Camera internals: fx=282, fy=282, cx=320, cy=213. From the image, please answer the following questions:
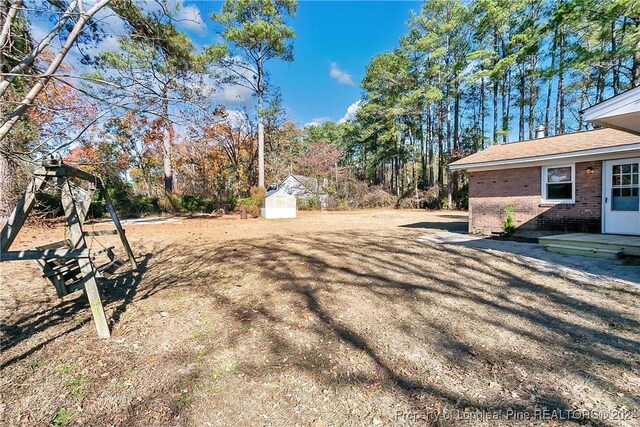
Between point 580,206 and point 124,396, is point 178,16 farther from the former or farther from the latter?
point 580,206

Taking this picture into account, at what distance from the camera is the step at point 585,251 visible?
6.16 metres

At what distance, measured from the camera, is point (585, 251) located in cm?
651

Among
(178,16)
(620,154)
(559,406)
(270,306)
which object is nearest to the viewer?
(559,406)

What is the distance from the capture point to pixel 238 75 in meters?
21.2

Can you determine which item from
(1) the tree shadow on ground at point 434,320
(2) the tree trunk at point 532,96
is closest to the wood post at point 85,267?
(1) the tree shadow on ground at point 434,320

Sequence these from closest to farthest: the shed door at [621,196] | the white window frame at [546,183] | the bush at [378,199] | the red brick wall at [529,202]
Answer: the shed door at [621,196]
the red brick wall at [529,202]
the white window frame at [546,183]
the bush at [378,199]

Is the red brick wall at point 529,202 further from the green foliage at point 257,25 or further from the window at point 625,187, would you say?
the green foliage at point 257,25

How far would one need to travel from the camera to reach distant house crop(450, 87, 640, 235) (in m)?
7.43

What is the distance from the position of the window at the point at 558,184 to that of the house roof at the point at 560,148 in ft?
1.74

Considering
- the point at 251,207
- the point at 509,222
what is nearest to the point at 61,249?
the point at 509,222

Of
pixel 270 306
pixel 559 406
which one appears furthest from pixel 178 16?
pixel 559 406

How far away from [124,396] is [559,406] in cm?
317

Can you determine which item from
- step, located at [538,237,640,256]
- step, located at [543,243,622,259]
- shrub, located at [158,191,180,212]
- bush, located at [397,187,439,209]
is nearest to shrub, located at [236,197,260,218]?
shrub, located at [158,191,180,212]

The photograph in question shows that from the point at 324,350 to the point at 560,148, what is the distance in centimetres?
1000
